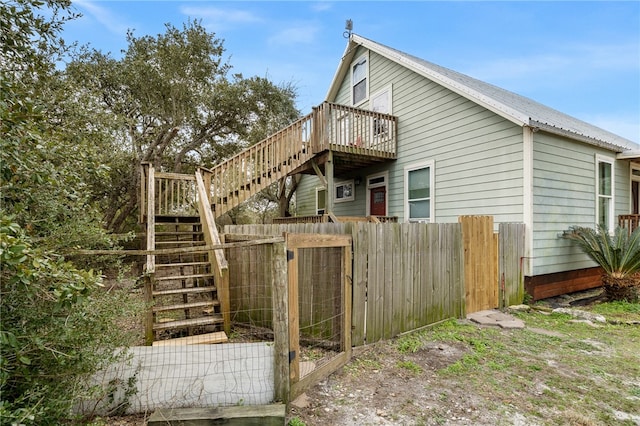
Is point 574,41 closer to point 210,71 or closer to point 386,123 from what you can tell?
point 386,123

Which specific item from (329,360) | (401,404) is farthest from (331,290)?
(401,404)

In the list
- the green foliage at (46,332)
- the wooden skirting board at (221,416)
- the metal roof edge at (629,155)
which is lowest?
the wooden skirting board at (221,416)

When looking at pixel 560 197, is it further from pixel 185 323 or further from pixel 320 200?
pixel 320 200

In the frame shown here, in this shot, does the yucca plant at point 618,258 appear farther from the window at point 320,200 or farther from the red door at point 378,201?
the window at point 320,200

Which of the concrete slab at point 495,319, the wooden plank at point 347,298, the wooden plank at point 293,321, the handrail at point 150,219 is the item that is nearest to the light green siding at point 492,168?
the concrete slab at point 495,319

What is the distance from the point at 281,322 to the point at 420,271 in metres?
2.64

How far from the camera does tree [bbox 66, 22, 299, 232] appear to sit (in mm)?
10156

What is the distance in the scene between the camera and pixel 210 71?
11.7 meters

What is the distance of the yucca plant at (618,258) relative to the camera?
6.11 meters

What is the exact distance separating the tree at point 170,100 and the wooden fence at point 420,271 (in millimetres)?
7023

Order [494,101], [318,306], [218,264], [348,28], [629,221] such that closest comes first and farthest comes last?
[318,306] → [218,264] → [494,101] → [629,221] → [348,28]

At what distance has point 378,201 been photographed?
33.7 feet

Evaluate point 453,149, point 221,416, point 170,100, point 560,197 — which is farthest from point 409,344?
point 170,100

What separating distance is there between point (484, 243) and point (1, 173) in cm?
619
